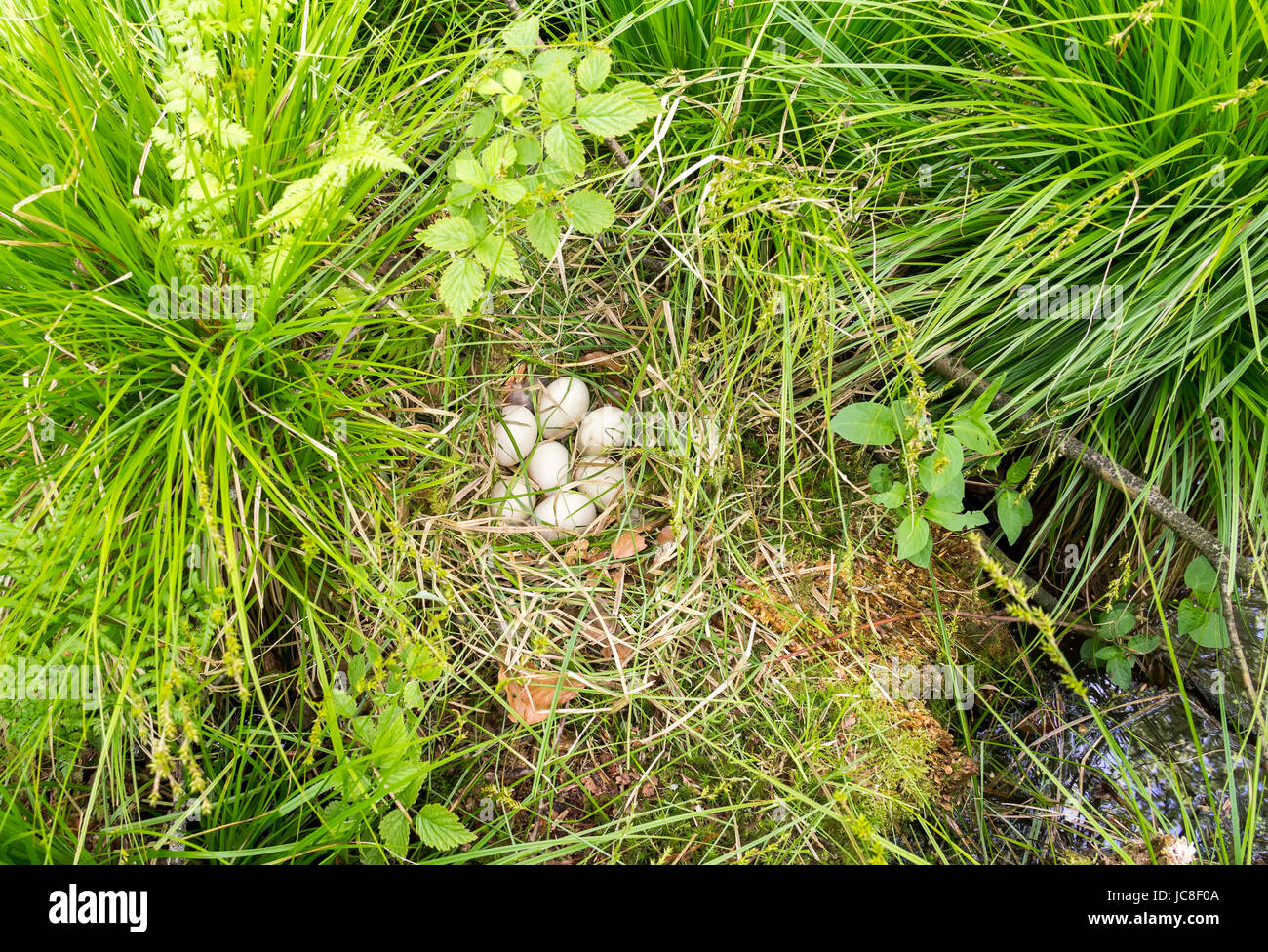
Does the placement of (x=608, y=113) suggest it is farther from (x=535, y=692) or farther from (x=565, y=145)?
(x=535, y=692)

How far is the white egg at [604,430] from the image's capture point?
78.0 inches

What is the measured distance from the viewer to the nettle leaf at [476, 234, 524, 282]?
1624 millimetres

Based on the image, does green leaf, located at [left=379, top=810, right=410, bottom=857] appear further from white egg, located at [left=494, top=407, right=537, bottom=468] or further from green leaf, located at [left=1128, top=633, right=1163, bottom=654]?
green leaf, located at [left=1128, top=633, right=1163, bottom=654]

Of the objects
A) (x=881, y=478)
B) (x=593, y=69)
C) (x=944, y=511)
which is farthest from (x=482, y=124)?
(x=944, y=511)

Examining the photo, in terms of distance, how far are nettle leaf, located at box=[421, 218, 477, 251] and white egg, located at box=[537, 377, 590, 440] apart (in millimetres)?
481

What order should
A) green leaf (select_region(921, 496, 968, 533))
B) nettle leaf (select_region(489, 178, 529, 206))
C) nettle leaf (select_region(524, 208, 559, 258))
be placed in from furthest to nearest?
green leaf (select_region(921, 496, 968, 533))
nettle leaf (select_region(524, 208, 559, 258))
nettle leaf (select_region(489, 178, 529, 206))

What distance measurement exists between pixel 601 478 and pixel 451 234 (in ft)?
2.28

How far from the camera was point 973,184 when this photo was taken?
6.20 feet

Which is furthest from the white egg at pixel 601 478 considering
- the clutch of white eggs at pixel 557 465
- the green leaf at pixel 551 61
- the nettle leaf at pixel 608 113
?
the green leaf at pixel 551 61

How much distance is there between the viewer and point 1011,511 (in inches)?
73.7

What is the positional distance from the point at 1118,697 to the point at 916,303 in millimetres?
1178

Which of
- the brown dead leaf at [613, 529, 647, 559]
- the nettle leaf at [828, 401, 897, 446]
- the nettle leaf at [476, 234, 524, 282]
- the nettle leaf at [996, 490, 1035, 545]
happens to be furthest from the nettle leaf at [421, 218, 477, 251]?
the nettle leaf at [996, 490, 1035, 545]

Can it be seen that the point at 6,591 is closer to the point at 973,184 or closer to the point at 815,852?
the point at 815,852
